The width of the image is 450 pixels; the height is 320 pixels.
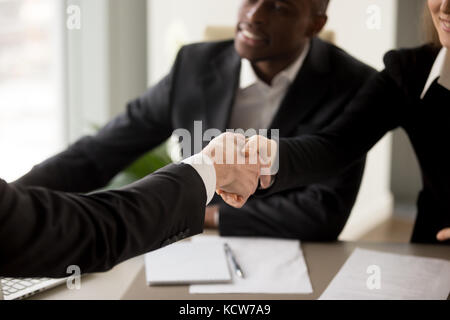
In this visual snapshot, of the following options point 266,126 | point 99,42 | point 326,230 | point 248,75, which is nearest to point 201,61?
point 248,75

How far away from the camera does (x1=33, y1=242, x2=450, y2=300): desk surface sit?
743 millimetres

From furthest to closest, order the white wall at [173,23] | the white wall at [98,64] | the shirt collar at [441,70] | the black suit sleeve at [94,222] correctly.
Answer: the white wall at [173,23] → the white wall at [98,64] → the shirt collar at [441,70] → the black suit sleeve at [94,222]

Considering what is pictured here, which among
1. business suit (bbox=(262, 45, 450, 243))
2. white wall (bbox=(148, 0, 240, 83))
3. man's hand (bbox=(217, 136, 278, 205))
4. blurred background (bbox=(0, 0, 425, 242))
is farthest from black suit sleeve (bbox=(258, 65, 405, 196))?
white wall (bbox=(148, 0, 240, 83))

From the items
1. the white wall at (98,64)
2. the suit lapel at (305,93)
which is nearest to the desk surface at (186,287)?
the suit lapel at (305,93)

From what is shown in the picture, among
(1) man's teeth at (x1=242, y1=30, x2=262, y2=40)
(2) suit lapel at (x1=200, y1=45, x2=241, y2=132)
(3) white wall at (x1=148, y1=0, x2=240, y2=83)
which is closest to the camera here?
(1) man's teeth at (x1=242, y1=30, x2=262, y2=40)

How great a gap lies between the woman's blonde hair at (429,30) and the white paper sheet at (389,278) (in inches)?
12.9

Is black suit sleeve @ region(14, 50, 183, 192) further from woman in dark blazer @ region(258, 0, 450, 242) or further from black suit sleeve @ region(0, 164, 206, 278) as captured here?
black suit sleeve @ region(0, 164, 206, 278)

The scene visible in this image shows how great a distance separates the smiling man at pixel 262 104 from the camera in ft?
3.21

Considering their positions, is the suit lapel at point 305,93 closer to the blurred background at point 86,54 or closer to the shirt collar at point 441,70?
the shirt collar at point 441,70

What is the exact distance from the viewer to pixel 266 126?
103 centimetres

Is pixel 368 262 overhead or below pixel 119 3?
below
